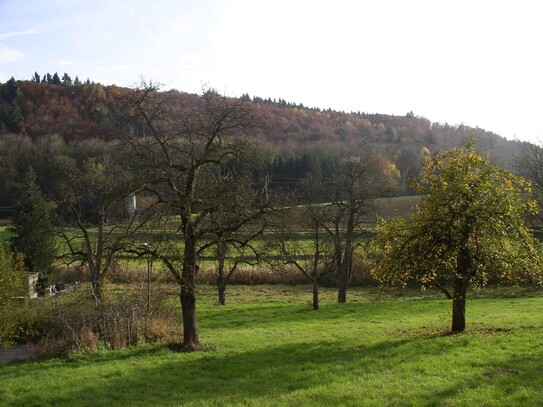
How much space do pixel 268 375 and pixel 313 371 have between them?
3.91 ft

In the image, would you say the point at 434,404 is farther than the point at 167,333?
No

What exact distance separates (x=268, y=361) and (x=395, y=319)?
12573 millimetres

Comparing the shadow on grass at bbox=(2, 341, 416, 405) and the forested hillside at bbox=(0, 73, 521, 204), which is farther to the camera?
the forested hillside at bbox=(0, 73, 521, 204)

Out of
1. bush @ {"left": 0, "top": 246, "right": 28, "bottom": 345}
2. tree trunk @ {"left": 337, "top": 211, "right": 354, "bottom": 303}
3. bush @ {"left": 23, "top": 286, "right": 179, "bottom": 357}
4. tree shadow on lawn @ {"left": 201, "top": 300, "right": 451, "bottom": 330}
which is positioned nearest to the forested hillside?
tree trunk @ {"left": 337, "top": 211, "right": 354, "bottom": 303}

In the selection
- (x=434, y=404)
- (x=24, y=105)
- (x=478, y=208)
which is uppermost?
(x=24, y=105)

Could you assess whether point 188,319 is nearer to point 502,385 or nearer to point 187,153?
point 187,153

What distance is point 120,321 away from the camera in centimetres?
1808

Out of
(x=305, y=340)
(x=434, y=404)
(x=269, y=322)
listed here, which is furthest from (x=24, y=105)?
(x=434, y=404)

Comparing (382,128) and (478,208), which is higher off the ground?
(382,128)

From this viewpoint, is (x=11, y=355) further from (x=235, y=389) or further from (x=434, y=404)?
(x=434, y=404)

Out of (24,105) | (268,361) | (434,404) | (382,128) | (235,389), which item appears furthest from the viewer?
(382,128)

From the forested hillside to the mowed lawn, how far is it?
4896cm

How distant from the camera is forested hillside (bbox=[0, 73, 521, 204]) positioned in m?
90.4

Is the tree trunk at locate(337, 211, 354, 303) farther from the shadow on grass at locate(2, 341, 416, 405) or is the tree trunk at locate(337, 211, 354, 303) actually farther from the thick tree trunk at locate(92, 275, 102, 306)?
the thick tree trunk at locate(92, 275, 102, 306)
